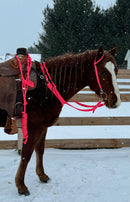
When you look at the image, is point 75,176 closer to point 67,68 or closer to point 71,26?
point 67,68

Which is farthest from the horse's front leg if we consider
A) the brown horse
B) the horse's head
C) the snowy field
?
the horse's head

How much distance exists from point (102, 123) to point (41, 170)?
5.56 feet

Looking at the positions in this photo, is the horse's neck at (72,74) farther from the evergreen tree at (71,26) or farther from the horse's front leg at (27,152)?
the evergreen tree at (71,26)

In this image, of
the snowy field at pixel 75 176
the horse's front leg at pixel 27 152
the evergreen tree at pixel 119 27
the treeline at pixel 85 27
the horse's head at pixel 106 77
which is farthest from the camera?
the treeline at pixel 85 27

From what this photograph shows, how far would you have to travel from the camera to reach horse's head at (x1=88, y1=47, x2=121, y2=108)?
216cm

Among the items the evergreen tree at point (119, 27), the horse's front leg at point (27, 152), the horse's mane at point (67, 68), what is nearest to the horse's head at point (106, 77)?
the horse's mane at point (67, 68)

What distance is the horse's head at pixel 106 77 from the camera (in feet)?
7.07

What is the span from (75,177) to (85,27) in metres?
21.8

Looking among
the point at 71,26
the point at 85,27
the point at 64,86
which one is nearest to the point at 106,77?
the point at 64,86

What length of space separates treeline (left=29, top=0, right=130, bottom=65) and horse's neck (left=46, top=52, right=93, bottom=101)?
63.5ft

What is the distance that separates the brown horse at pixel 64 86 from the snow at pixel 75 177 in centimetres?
29

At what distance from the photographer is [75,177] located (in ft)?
9.43

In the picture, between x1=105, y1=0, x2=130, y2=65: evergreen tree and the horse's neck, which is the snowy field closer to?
the horse's neck

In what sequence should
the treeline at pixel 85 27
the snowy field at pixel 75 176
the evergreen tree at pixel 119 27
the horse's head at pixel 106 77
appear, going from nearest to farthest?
the horse's head at pixel 106 77
the snowy field at pixel 75 176
the evergreen tree at pixel 119 27
the treeline at pixel 85 27
